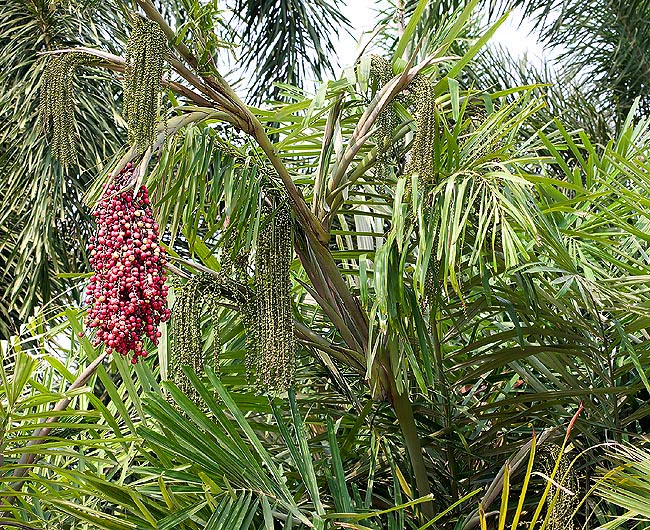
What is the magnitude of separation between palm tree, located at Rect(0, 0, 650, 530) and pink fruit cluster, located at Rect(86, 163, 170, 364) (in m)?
0.08

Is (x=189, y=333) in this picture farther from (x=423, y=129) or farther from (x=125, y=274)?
(x=423, y=129)

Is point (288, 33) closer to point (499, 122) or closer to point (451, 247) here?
point (499, 122)

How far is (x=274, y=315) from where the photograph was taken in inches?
44.1

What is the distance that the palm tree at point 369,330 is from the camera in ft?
3.76

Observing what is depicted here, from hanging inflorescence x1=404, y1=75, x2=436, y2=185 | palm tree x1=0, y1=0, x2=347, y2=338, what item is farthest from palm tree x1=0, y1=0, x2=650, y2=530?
palm tree x1=0, y1=0, x2=347, y2=338

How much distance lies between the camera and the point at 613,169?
171 centimetres

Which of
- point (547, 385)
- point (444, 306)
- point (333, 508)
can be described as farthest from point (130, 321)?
point (547, 385)

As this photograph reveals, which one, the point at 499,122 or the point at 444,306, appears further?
the point at 444,306

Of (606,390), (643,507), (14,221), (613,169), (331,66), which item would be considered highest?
(331,66)

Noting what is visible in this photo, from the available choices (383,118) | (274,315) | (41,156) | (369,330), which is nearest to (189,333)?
(274,315)

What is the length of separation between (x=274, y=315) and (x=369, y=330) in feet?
0.54

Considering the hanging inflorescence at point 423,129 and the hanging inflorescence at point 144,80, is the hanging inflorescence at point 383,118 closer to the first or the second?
the hanging inflorescence at point 423,129

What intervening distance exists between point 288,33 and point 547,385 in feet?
7.91

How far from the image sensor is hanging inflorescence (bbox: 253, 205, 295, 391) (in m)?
1.11
